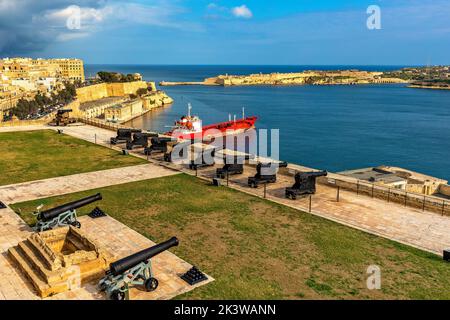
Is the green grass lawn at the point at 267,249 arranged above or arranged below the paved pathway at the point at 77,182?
below

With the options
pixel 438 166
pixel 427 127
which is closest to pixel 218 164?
pixel 438 166

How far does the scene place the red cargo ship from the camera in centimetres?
4803

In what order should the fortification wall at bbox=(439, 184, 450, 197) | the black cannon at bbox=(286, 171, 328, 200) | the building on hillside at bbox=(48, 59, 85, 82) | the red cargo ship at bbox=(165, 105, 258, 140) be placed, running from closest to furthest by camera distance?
1. the black cannon at bbox=(286, 171, 328, 200)
2. the fortification wall at bbox=(439, 184, 450, 197)
3. the red cargo ship at bbox=(165, 105, 258, 140)
4. the building on hillside at bbox=(48, 59, 85, 82)

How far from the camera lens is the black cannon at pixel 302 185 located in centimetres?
1522

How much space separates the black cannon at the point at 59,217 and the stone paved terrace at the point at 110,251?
0.52 meters

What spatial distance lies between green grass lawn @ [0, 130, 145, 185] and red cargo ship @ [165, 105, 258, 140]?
13.9 m

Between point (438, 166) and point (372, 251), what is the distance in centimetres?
3527

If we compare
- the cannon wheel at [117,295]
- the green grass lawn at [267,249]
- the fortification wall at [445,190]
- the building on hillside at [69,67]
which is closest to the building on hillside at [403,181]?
the fortification wall at [445,190]

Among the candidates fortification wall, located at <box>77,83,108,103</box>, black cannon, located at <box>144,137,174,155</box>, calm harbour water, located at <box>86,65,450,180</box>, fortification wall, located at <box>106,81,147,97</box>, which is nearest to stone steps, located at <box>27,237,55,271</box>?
black cannon, located at <box>144,137,174,155</box>

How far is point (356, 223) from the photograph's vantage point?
42.5ft

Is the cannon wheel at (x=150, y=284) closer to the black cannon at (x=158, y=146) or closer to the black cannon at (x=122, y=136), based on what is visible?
the black cannon at (x=158, y=146)

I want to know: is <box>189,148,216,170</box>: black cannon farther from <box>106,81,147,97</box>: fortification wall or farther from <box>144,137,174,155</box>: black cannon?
<box>106,81,147,97</box>: fortification wall
